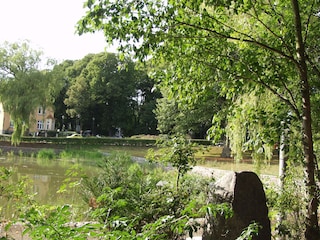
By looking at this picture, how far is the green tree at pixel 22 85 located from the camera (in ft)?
88.3

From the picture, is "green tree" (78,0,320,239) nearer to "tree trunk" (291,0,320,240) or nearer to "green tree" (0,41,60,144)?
"tree trunk" (291,0,320,240)

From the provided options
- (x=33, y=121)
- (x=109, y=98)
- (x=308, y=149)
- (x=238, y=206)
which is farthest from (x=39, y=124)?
(x=308, y=149)

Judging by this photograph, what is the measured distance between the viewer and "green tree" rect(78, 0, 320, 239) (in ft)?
10.6

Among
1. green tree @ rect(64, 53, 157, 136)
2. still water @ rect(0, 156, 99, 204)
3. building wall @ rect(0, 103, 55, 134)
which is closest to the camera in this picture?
still water @ rect(0, 156, 99, 204)

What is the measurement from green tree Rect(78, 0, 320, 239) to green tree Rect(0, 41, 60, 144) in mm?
25255

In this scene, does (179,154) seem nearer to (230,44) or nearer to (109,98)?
(230,44)

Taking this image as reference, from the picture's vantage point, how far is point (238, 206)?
433 centimetres

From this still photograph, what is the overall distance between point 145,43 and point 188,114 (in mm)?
24488

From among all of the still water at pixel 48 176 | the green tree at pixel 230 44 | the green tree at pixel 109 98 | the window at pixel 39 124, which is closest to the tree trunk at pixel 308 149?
the green tree at pixel 230 44

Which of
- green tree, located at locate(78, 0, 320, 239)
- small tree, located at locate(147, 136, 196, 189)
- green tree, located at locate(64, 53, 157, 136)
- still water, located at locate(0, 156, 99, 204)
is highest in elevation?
green tree, located at locate(64, 53, 157, 136)

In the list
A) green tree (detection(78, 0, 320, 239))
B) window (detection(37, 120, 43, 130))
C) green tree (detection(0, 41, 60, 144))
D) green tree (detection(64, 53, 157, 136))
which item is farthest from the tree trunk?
window (detection(37, 120, 43, 130))

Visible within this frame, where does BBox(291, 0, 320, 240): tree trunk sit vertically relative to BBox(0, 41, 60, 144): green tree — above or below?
below

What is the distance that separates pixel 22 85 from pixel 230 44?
26.4 m

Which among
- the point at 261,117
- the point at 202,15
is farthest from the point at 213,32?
the point at 261,117
